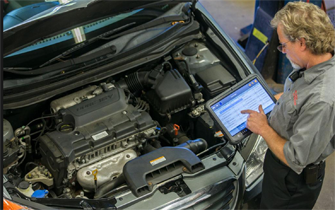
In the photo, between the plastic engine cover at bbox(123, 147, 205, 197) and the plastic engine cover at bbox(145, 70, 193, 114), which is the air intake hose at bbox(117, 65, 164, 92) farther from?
the plastic engine cover at bbox(123, 147, 205, 197)

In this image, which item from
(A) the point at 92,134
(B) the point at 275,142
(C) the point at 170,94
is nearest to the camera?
(B) the point at 275,142

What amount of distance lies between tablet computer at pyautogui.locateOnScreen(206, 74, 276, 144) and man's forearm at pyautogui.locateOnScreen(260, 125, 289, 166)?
20cm

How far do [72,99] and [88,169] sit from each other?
1.61 feet

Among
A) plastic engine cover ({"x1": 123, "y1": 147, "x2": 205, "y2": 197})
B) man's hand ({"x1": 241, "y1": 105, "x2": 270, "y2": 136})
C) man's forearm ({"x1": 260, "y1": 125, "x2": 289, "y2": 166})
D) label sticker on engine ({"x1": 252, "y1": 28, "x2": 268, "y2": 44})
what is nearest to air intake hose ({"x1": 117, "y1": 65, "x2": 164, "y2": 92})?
plastic engine cover ({"x1": 123, "y1": 147, "x2": 205, "y2": 197})

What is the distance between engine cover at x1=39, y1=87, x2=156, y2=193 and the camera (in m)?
2.35

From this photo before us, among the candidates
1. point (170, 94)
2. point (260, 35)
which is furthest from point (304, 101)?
point (260, 35)

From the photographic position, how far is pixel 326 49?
74.8 inches

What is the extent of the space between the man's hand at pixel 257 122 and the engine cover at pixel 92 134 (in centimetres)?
66

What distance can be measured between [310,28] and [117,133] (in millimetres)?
1248

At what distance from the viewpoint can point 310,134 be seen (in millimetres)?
1883

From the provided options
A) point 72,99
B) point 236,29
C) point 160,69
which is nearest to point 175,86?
point 160,69

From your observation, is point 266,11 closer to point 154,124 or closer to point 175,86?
point 175,86

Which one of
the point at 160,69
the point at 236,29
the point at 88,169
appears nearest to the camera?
the point at 88,169

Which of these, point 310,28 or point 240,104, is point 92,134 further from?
point 310,28
